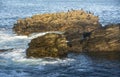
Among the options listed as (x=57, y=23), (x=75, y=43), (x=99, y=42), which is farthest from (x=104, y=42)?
(x=57, y=23)

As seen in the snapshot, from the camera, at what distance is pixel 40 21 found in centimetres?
7525

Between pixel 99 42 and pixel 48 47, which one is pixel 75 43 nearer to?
pixel 99 42

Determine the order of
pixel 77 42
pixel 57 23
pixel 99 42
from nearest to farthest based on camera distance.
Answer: pixel 99 42, pixel 77 42, pixel 57 23

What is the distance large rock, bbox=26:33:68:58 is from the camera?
4962 cm

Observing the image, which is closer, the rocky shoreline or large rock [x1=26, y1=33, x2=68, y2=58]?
large rock [x1=26, y1=33, x2=68, y2=58]

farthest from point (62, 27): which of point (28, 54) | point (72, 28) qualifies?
point (28, 54)

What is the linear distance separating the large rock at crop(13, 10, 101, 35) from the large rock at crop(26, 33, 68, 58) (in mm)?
19037

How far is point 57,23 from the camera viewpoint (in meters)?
74.0

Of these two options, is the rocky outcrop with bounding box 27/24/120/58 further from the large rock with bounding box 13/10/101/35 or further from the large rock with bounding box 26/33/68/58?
the large rock with bounding box 13/10/101/35

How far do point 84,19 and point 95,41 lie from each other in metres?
23.5

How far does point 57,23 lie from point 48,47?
24553mm

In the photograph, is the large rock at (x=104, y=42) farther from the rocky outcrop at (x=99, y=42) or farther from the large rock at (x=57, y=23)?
the large rock at (x=57, y=23)

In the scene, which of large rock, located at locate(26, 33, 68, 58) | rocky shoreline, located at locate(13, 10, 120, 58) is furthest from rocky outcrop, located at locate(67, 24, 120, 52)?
large rock, located at locate(26, 33, 68, 58)

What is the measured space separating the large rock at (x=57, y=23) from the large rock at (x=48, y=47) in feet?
62.5
